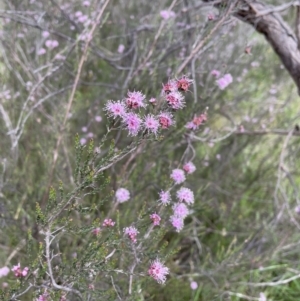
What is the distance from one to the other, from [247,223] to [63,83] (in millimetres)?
1402

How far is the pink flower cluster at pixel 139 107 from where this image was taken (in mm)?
900

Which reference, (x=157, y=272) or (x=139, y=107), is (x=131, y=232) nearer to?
(x=157, y=272)

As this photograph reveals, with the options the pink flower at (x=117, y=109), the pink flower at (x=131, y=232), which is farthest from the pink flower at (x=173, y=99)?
the pink flower at (x=131, y=232)

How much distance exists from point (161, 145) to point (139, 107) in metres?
0.86

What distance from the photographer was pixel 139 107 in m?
0.93

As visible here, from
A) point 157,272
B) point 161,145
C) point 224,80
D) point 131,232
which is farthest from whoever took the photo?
point 161,145

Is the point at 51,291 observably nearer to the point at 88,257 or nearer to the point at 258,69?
the point at 88,257

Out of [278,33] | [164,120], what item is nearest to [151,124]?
[164,120]

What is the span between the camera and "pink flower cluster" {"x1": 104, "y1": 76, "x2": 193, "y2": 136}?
35.4 inches

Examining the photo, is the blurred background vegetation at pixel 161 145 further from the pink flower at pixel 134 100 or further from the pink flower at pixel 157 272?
the pink flower at pixel 134 100

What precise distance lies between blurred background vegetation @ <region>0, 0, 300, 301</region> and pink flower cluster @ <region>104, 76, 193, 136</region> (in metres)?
0.63

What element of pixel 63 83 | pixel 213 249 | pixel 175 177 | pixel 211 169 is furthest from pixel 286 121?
pixel 175 177

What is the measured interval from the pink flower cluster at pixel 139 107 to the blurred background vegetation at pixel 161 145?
63 cm

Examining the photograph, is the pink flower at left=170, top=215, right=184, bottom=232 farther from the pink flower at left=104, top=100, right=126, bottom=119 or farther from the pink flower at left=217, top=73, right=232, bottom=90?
the pink flower at left=217, top=73, right=232, bottom=90
